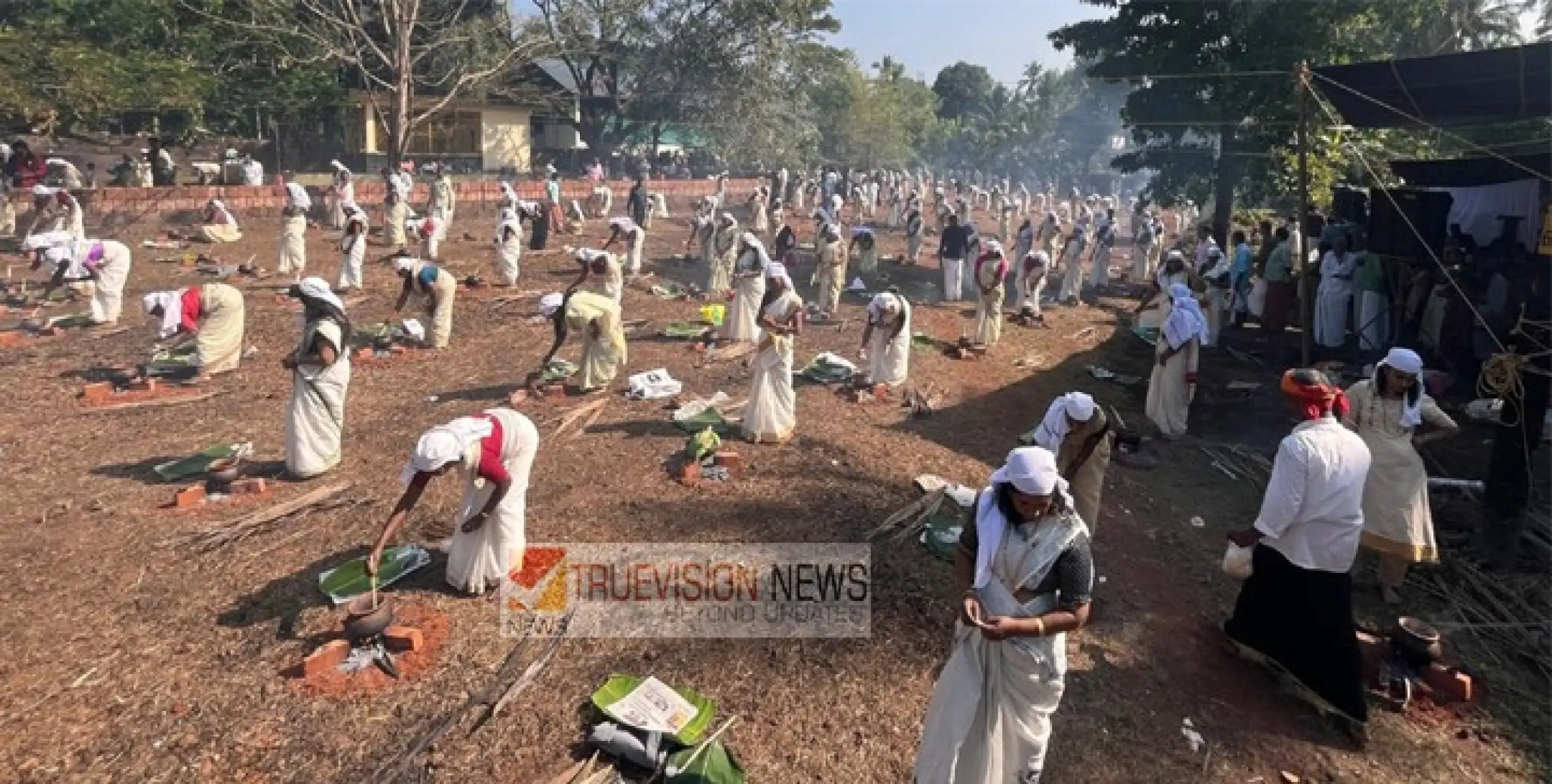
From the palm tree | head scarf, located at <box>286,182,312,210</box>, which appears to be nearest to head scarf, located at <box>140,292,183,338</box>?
head scarf, located at <box>286,182,312,210</box>

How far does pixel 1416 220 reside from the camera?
1312 centimetres

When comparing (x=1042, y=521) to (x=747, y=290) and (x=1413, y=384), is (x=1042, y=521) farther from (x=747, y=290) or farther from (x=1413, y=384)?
(x=747, y=290)

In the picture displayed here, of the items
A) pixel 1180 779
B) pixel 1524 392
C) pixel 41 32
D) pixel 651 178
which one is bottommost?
pixel 1180 779

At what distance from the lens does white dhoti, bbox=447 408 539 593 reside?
6.03m

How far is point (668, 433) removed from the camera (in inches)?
381

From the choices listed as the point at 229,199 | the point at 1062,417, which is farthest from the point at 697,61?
the point at 1062,417

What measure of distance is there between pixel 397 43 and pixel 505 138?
442 inches

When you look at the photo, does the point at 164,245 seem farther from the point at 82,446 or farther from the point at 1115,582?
the point at 1115,582

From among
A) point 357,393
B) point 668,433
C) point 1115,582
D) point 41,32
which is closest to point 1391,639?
point 1115,582

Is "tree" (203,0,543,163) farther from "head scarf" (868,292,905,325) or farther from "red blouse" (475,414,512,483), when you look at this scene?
"red blouse" (475,414,512,483)

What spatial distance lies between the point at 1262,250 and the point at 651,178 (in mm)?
23417

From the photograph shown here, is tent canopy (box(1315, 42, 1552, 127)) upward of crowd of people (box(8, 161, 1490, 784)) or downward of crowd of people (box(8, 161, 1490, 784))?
upward

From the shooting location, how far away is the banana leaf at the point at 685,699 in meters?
4.84

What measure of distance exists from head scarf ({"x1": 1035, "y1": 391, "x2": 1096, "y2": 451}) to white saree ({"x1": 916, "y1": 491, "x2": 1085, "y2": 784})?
2116mm
